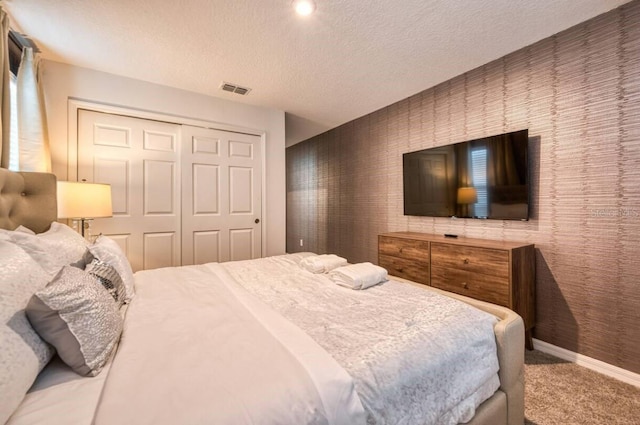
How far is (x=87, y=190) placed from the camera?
2082 millimetres

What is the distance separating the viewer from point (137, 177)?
2.92 metres

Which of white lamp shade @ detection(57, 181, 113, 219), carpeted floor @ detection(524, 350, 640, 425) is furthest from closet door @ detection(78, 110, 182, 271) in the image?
carpeted floor @ detection(524, 350, 640, 425)

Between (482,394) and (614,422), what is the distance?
1097 millimetres

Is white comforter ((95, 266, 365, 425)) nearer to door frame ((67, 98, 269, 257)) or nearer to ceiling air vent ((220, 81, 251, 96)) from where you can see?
door frame ((67, 98, 269, 257))

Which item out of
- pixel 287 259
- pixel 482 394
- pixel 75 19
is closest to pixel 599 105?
pixel 482 394

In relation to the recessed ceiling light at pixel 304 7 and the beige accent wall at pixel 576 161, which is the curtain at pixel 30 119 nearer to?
the recessed ceiling light at pixel 304 7

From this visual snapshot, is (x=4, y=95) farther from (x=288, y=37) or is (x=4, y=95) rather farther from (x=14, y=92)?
(x=288, y=37)

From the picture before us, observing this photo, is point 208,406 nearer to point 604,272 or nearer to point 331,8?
point 331,8

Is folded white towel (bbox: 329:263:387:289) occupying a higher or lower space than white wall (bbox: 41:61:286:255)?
lower

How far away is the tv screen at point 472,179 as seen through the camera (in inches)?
90.0

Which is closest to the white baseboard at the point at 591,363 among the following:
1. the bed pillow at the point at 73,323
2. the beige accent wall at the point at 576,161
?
the beige accent wall at the point at 576,161

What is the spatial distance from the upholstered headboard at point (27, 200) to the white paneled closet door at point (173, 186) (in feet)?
3.62

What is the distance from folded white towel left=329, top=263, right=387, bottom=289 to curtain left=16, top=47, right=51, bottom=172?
2595 millimetres

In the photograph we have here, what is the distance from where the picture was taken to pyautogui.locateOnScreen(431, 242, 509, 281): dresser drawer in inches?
80.8
